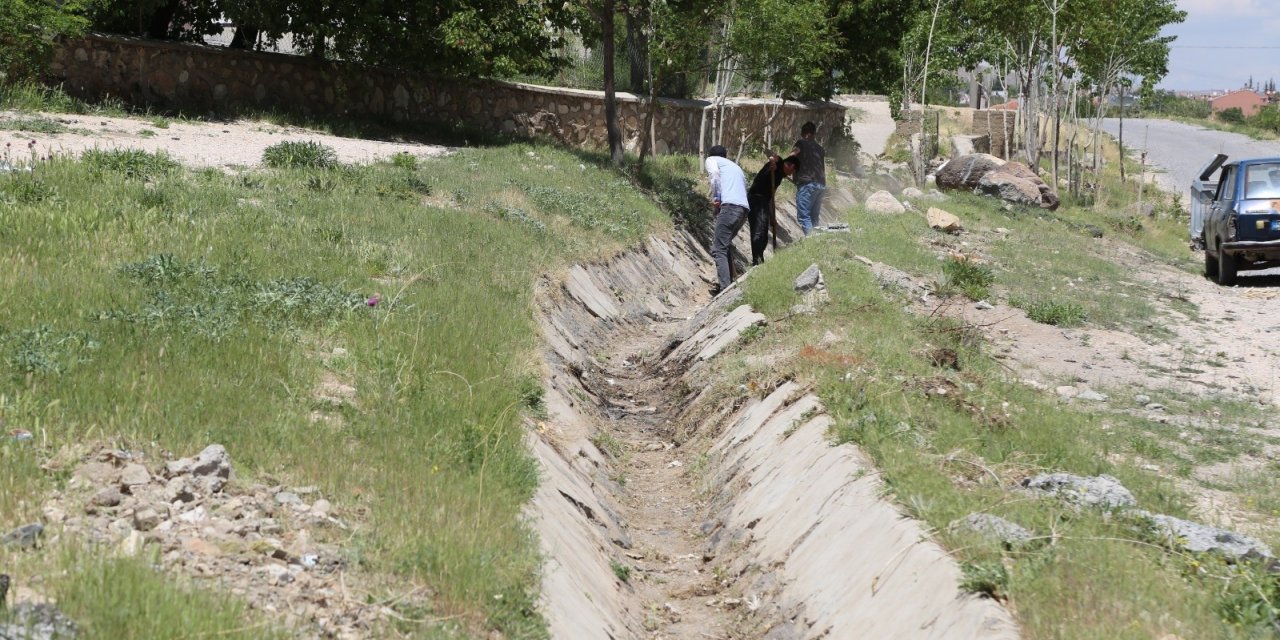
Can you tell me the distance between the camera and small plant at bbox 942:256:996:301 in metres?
15.0

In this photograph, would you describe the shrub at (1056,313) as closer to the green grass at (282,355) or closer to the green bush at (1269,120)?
the green grass at (282,355)

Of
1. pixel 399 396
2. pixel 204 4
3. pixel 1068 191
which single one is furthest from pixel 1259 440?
pixel 1068 191

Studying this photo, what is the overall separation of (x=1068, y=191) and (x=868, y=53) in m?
7.50

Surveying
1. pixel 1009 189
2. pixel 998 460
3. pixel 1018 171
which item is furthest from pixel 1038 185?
pixel 998 460

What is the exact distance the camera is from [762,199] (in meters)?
16.5

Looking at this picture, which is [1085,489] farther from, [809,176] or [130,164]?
[809,176]

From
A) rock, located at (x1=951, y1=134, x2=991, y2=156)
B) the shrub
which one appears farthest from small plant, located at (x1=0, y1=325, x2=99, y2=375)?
rock, located at (x1=951, y1=134, x2=991, y2=156)

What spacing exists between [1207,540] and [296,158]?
38.2ft

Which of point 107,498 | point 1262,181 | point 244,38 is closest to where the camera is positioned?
point 107,498

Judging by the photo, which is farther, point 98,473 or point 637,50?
point 637,50

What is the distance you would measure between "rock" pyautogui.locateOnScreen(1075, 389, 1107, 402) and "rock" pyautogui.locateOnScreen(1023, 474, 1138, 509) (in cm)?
355

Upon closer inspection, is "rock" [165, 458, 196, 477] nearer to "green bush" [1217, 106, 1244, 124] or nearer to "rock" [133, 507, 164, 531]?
"rock" [133, 507, 164, 531]

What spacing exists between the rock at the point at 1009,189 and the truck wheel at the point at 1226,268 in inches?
401

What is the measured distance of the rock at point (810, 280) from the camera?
41.0ft
